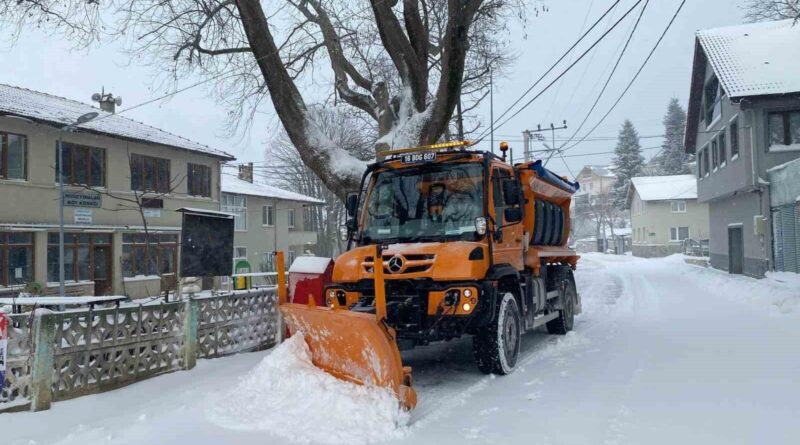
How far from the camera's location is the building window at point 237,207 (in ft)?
107

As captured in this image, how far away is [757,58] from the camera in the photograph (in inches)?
859

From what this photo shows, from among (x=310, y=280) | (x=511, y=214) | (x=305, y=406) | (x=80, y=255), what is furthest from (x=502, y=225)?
(x=80, y=255)

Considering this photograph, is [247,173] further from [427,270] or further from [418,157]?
[427,270]

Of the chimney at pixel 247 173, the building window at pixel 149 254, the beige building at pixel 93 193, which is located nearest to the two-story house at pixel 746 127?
the beige building at pixel 93 193

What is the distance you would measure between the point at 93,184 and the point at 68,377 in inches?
732

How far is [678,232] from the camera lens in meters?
53.8

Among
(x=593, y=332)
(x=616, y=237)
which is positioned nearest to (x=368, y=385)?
(x=593, y=332)

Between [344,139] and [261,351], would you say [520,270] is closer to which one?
[261,351]

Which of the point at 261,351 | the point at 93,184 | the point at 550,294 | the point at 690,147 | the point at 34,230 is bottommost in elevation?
the point at 261,351

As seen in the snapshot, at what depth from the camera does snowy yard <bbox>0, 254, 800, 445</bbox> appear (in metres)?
5.13

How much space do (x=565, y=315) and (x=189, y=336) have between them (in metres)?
6.43

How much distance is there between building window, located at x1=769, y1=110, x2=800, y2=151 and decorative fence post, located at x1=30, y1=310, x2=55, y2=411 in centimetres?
2100

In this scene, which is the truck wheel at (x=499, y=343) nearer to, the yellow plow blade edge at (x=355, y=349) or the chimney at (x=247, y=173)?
the yellow plow blade edge at (x=355, y=349)

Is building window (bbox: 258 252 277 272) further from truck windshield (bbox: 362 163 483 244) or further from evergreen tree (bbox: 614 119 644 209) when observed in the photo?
evergreen tree (bbox: 614 119 644 209)
